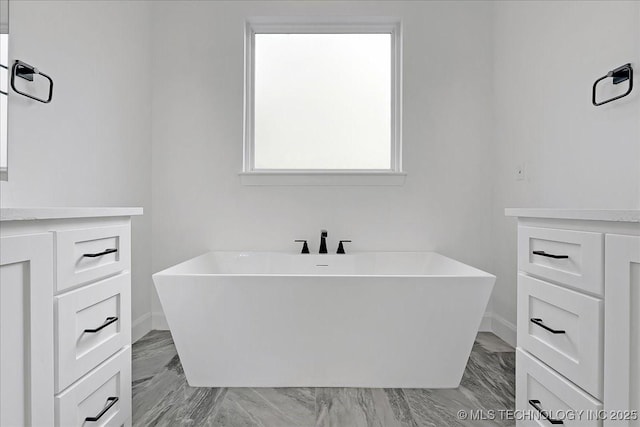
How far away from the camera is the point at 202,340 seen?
1761 millimetres

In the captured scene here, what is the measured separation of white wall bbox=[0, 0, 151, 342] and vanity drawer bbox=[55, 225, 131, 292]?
57cm

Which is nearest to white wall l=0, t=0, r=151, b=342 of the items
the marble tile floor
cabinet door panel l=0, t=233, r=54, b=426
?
cabinet door panel l=0, t=233, r=54, b=426

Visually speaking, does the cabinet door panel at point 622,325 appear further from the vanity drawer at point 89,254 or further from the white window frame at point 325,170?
the white window frame at point 325,170

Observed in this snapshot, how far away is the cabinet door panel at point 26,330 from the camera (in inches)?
32.1

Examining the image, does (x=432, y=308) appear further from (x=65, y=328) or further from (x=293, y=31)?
(x=293, y=31)

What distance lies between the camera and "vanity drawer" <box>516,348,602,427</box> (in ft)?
3.33

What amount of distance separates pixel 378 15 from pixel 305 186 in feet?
4.41

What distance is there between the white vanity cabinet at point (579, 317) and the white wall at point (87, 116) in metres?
1.99

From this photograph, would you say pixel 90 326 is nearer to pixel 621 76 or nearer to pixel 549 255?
pixel 549 255

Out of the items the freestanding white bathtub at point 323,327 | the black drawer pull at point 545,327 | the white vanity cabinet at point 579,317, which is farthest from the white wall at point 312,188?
the black drawer pull at point 545,327

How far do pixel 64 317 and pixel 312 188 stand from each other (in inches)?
74.6

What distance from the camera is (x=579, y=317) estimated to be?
1048 mm

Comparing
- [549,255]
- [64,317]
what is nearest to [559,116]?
[549,255]

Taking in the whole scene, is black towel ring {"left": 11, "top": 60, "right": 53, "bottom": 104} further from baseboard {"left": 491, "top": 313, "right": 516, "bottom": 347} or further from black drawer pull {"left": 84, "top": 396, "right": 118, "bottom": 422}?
baseboard {"left": 491, "top": 313, "right": 516, "bottom": 347}
